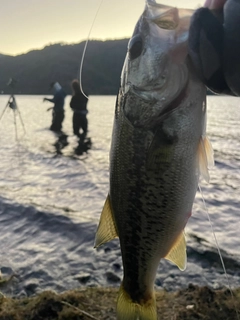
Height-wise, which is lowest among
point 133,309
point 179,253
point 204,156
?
point 133,309

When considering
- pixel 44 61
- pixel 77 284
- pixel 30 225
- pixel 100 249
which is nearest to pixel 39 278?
pixel 77 284

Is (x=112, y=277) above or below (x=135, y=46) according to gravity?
below

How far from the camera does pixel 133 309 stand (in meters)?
2.95

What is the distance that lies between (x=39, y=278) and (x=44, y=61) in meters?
124

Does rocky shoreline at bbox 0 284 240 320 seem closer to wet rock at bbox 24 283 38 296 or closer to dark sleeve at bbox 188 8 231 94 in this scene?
wet rock at bbox 24 283 38 296

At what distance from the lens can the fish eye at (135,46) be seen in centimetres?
237

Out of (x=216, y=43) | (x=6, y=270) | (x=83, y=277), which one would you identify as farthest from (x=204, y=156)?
(x=6, y=270)

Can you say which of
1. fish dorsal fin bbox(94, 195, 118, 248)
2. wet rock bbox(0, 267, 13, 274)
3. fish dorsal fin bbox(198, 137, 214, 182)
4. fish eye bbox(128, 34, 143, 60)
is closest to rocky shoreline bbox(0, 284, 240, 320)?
fish dorsal fin bbox(94, 195, 118, 248)

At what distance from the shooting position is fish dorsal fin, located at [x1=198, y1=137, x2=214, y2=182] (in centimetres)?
246

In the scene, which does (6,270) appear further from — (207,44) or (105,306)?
(207,44)

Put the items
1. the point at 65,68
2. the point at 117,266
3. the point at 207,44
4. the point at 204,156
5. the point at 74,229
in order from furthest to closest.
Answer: the point at 65,68, the point at 74,229, the point at 117,266, the point at 204,156, the point at 207,44

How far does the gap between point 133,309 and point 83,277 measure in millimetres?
3363

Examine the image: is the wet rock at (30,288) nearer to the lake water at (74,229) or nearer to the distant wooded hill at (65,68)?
the lake water at (74,229)

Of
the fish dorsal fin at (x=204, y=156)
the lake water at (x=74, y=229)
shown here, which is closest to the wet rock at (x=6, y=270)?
the lake water at (x=74, y=229)
